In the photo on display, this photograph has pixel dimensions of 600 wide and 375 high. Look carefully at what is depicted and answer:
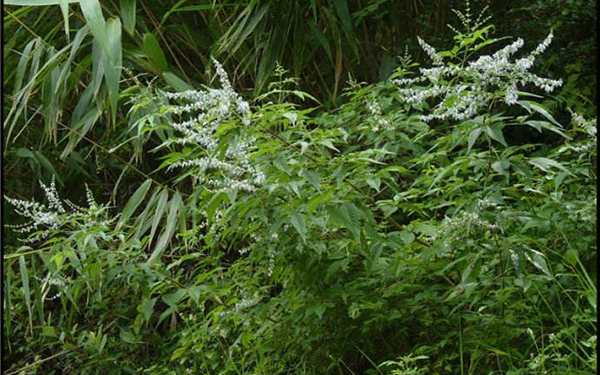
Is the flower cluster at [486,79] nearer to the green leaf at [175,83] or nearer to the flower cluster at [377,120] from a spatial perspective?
the flower cluster at [377,120]

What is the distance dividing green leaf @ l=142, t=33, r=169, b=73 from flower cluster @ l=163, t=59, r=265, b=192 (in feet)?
2.30

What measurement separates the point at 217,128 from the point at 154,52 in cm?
85

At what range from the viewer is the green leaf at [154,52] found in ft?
8.43

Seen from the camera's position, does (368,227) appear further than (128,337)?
No

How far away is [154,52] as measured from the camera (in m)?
2.61

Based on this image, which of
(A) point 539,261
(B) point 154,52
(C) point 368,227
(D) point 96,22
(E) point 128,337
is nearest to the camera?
(A) point 539,261

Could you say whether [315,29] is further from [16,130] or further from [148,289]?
[16,130]

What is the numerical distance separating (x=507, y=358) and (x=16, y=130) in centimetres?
236

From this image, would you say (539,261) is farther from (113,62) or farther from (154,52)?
(154,52)

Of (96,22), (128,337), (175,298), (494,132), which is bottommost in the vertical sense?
(128,337)

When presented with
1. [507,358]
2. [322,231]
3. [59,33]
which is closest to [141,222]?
[322,231]

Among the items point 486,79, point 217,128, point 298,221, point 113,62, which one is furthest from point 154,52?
point 486,79

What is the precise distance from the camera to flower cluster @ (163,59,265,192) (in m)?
1.80

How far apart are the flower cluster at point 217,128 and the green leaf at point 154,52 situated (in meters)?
0.70
